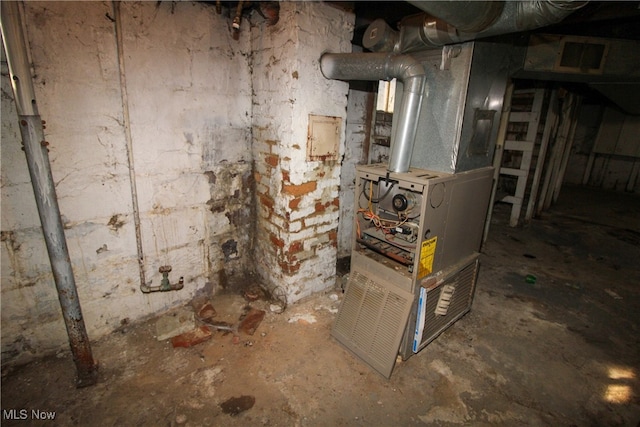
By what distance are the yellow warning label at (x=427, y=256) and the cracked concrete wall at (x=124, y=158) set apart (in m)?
1.60

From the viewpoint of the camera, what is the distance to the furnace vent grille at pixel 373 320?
196 cm

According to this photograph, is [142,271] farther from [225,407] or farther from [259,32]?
[259,32]

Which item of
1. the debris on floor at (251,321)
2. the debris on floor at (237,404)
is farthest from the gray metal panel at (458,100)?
the debris on floor at (237,404)

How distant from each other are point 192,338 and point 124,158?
1.36 meters

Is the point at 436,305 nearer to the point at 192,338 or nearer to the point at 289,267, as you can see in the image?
the point at 289,267

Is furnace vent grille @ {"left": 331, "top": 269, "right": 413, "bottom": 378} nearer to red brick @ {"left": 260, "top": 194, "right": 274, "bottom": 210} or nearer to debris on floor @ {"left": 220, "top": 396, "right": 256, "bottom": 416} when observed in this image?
debris on floor @ {"left": 220, "top": 396, "right": 256, "bottom": 416}

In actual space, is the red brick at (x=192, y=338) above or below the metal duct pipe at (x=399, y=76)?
below

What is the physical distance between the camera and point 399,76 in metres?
1.95

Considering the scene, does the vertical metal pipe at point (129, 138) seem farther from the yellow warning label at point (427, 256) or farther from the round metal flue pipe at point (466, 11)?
the yellow warning label at point (427, 256)

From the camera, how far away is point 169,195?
2.28m

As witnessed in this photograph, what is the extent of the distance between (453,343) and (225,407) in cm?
166

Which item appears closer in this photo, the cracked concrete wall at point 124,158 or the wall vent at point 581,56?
the cracked concrete wall at point 124,158

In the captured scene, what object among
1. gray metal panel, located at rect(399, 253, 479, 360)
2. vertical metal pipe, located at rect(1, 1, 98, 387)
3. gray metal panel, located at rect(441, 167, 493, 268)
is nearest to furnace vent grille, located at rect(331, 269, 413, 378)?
gray metal panel, located at rect(399, 253, 479, 360)

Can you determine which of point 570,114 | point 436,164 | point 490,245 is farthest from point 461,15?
point 570,114
